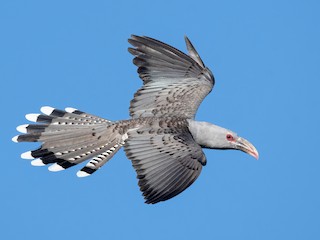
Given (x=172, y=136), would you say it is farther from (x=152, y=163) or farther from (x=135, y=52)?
(x=135, y=52)

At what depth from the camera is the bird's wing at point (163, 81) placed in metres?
13.9

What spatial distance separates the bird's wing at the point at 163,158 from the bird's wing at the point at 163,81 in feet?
2.41

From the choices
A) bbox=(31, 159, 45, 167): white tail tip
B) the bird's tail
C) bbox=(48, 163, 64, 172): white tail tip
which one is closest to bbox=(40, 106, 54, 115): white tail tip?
the bird's tail

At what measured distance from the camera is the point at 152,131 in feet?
42.8

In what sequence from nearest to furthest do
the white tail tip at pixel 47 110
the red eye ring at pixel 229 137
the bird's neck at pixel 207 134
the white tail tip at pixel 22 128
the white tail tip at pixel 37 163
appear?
1. the white tail tip at pixel 37 163
2. the bird's neck at pixel 207 134
3. the red eye ring at pixel 229 137
4. the white tail tip at pixel 22 128
5. the white tail tip at pixel 47 110

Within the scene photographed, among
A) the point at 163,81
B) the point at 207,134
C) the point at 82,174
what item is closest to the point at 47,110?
the point at 82,174

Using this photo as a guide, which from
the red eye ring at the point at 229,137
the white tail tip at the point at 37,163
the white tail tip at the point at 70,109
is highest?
the white tail tip at the point at 70,109

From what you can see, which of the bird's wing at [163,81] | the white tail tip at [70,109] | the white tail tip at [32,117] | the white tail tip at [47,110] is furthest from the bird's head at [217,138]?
the white tail tip at [32,117]

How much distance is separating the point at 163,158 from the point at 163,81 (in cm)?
206

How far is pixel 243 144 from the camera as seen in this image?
1382 centimetres

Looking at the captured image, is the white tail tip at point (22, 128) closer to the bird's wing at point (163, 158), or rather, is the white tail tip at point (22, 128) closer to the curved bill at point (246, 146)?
the bird's wing at point (163, 158)

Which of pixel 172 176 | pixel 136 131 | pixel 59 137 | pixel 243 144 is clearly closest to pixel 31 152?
pixel 59 137

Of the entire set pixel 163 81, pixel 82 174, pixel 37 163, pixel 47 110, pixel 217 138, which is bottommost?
pixel 82 174

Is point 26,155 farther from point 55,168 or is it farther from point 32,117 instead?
point 32,117
